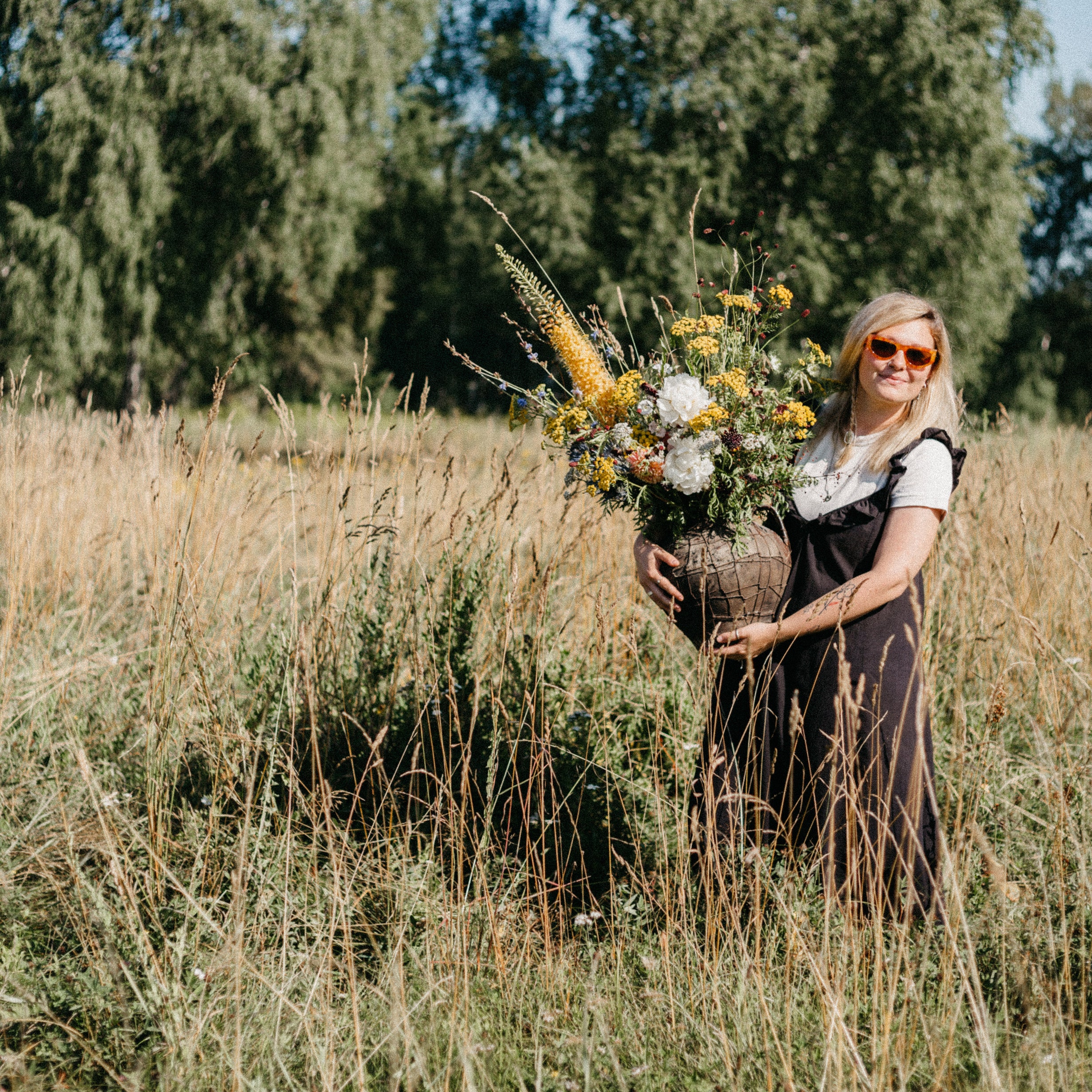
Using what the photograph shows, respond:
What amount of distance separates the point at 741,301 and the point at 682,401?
306 mm

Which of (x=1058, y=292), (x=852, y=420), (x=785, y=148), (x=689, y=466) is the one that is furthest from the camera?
(x=1058, y=292)

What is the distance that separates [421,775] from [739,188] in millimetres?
17587

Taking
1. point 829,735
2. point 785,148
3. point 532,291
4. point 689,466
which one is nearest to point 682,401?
point 689,466

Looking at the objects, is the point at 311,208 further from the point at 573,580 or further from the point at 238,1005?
the point at 238,1005

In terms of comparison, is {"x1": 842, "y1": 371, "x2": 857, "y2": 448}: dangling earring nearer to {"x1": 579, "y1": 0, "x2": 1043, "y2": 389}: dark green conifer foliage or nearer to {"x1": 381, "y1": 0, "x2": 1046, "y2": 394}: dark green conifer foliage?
{"x1": 381, "y1": 0, "x2": 1046, "y2": 394}: dark green conifer foliage

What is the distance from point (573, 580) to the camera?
159 inches

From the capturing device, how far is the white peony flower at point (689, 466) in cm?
185

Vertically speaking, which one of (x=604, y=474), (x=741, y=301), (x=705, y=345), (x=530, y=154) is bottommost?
(x=604, y=474)

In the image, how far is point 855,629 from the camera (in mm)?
2072

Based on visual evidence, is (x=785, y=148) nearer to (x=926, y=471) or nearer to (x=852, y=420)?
(x=852, y=420)

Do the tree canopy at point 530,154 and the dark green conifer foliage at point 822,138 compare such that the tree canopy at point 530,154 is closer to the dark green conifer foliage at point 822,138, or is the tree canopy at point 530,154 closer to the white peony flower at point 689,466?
the dark green conifer foliage at point 822,138

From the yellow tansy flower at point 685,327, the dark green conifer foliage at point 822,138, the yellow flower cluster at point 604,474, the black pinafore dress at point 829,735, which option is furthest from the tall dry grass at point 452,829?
the dark green conifer foliage at point 822,138

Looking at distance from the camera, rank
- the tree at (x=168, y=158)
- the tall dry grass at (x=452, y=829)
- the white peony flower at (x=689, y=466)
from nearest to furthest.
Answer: the tall dry grass at (x=452, y=829) < the white peony flower at (x=689, y=466) < the tree at (x=168, y=158)

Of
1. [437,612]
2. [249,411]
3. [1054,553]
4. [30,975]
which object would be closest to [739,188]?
[249,411]
